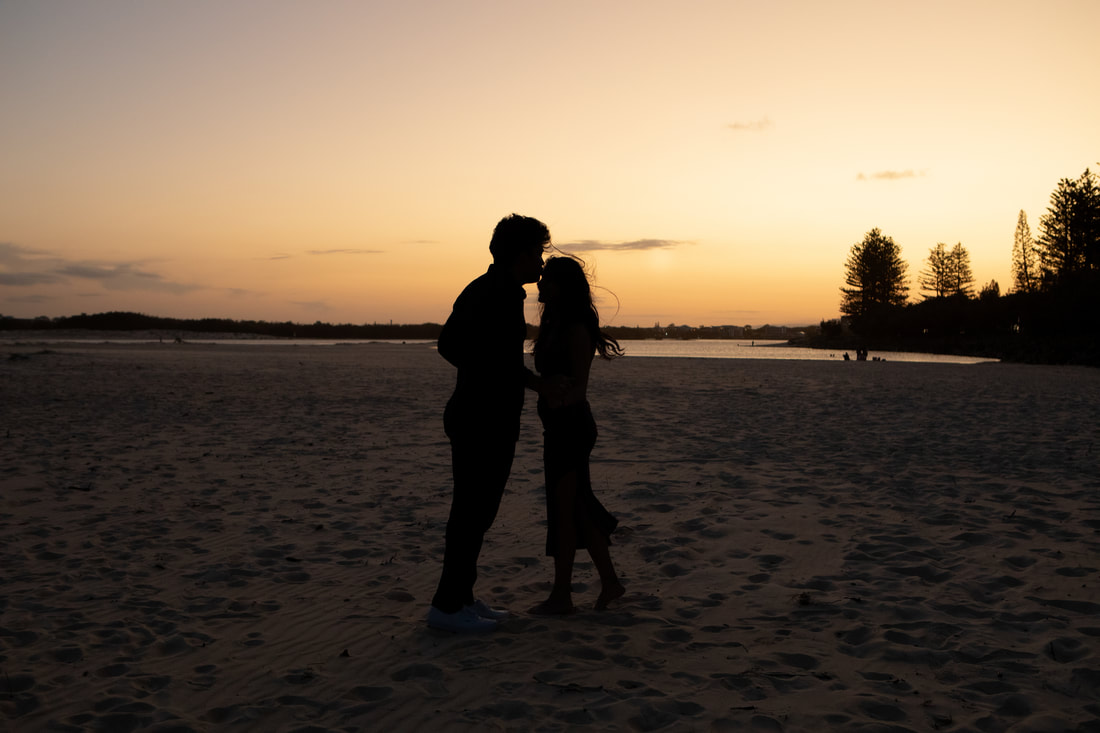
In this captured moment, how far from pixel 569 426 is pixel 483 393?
583mm

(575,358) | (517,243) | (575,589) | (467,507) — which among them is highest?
(517,243)

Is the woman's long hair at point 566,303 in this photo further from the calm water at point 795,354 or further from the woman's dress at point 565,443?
the calm water at point 795,354

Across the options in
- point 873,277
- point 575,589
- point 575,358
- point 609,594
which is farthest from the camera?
point 873,277

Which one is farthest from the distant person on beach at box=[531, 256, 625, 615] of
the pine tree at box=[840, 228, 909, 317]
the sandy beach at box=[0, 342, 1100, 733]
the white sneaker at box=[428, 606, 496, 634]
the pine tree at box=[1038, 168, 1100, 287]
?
the pine tree at box=[840, 228, 909, 317]

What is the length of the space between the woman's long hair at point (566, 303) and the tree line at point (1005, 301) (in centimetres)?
3974

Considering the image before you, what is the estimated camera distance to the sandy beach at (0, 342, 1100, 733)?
3.33 meters

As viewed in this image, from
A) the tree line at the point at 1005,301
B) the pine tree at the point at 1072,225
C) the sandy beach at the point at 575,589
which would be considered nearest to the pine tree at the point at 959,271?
the tree line at the point at 1005,301

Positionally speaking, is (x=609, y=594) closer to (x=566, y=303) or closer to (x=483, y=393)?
(x=483, y=393)

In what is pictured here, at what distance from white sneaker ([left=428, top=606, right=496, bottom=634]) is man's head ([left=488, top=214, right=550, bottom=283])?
1.90 metres

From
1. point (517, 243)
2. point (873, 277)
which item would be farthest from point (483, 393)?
point (873, 277)

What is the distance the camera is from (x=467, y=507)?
13.8 feet

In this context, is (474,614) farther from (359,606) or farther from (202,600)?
(202,600)

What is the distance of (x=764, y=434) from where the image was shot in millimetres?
12016

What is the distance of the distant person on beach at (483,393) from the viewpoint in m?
4.06
